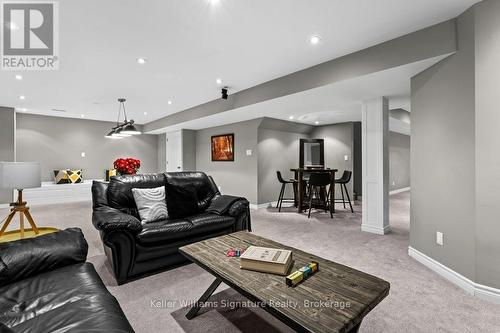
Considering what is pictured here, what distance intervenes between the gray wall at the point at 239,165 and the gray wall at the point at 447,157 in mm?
3431

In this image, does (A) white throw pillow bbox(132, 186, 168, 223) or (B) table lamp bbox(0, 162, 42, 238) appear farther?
(A) white throw pillow bbox(132, 186, 168, 223)

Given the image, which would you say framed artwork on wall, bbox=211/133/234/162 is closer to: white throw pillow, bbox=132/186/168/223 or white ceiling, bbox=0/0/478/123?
white ceiling, bbox=0/0/478/123

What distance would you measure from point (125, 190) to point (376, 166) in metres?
3.59

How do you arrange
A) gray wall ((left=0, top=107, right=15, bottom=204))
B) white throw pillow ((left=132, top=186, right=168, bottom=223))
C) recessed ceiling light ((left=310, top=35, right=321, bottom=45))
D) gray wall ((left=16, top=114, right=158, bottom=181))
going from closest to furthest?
recessed ceiling light ((left=310, top=35, right=321, bottom=45)), white throw pillow ((left=132, top=186, right=168, bottom=223)), gray wall ((left=0, top=107, right=15, bottom=204)), gray wall ((left=16, top=114, right=158, bottom=181))

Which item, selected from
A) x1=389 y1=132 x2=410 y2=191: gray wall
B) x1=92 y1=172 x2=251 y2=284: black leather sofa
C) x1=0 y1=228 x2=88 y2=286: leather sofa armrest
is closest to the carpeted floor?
x1=92 y1=172 x2=251 y2=284: black leather sofa

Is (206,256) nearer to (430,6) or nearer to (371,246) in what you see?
(371,246)

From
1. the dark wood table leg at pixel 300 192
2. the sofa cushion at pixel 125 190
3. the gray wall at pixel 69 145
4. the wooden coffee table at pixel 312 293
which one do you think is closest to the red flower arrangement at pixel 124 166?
the sofa cushion at pixel 125 190

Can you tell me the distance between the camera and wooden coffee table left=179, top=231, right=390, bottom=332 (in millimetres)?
1038

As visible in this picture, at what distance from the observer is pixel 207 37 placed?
2.56 m

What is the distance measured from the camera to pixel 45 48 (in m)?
2.80

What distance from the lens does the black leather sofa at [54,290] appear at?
102 centimetres

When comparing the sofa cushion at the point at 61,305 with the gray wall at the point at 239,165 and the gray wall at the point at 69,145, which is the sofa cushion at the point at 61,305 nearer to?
the gray wall at the point at 239,165

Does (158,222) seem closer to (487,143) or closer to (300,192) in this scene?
(487,143)

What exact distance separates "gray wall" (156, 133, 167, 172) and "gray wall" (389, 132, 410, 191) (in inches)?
298
